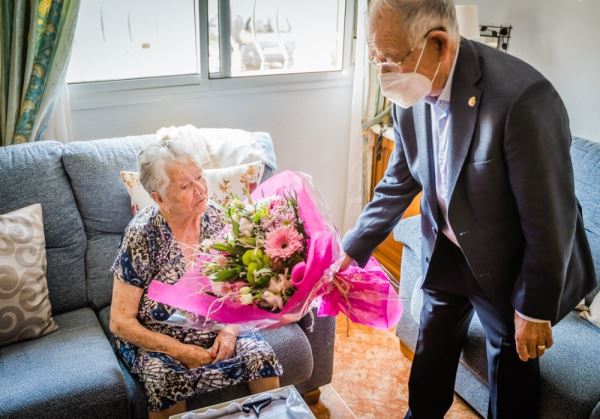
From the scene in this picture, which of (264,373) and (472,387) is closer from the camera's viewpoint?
(264,373)

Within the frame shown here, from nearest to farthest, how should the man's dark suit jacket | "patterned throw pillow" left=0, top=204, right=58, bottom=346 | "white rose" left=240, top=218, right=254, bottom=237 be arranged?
the man's dark suit jacket, "white rose" left=240, top=218, right=254, bottom=237, "patterned throw pillow" left=0, top=204, right=58, bottom=346

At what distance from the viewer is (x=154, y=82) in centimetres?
286

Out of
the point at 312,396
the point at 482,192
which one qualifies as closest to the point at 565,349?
the point at 482,192

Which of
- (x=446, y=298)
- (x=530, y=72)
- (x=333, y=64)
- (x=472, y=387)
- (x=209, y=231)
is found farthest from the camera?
(x=333, y=64)

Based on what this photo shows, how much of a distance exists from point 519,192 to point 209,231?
3.30ft

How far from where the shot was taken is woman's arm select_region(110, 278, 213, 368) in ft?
6.01

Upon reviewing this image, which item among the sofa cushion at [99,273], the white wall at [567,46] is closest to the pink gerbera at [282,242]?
the sofa cushion at [99,273]

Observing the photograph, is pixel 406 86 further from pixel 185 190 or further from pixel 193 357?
pixel 193 357

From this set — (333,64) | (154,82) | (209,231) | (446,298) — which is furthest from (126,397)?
(333,64)

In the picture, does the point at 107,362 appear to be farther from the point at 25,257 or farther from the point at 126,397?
the point at 25,257

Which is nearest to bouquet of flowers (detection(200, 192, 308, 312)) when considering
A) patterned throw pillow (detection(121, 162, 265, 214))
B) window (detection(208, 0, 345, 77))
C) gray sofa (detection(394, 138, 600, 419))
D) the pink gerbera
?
the pink gerbera

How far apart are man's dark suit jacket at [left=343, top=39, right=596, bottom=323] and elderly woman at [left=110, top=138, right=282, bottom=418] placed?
2.33ft

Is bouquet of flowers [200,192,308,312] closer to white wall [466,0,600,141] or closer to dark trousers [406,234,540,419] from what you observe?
dark trousers [406,234,540,419]

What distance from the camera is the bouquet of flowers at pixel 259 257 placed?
4.63ft
